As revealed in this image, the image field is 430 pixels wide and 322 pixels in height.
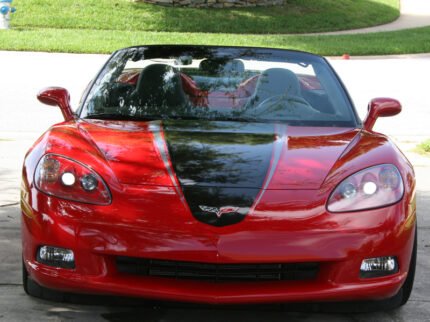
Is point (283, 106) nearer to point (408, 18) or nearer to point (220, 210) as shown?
point (220, 210)

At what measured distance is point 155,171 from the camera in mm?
4586

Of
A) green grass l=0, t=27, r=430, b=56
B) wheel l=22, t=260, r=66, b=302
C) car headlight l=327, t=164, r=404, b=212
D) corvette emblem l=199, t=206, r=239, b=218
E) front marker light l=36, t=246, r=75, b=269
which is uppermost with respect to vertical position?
car headlight l=327, t=164, r=404, b=212

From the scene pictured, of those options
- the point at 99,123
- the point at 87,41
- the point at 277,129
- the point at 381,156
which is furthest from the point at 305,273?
the point at 87,41

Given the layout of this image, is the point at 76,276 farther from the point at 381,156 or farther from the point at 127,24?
the point at 127,24

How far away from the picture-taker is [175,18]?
2794cm

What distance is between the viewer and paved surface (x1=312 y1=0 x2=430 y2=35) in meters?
30.4

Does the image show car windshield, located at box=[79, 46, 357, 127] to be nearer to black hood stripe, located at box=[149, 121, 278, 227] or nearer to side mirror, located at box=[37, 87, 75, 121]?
side mirror, located at box=[37, 87, 75, 121]

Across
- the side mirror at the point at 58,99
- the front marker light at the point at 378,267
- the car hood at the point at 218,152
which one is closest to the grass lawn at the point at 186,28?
the side mirror at the point at 58,99

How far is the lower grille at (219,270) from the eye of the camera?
432 cm

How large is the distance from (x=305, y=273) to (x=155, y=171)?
85 centimetres

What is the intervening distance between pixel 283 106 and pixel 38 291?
1.87 m

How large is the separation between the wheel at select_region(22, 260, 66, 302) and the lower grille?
1.74 feet

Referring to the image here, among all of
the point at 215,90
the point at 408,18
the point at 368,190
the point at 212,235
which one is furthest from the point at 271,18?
the point at 212,235

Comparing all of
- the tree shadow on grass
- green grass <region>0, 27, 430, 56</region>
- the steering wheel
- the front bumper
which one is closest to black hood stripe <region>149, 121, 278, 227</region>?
the front bumper
